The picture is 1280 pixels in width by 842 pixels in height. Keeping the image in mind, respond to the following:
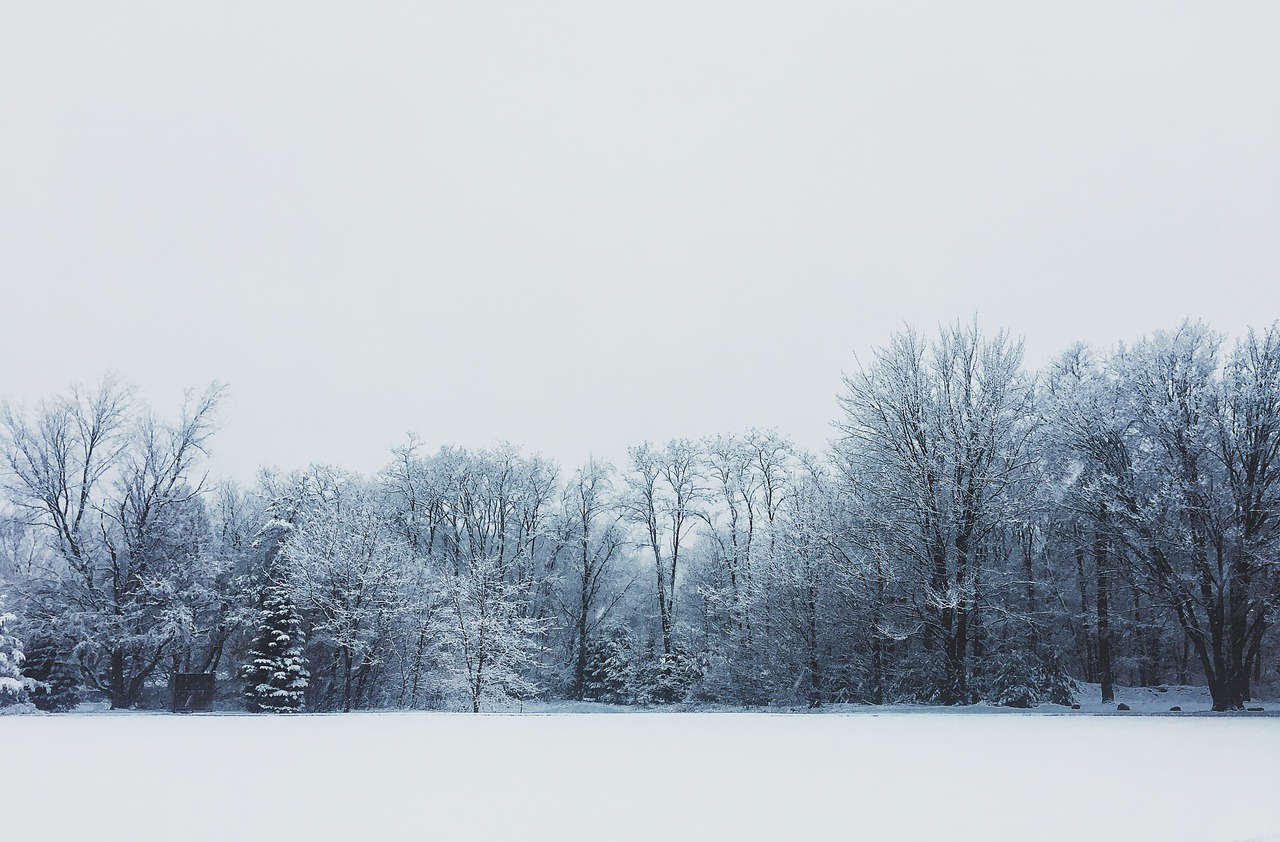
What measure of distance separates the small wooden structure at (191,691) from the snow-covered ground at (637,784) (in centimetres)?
1279

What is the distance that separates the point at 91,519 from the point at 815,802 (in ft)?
102

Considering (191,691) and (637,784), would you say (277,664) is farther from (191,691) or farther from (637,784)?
(637,784)

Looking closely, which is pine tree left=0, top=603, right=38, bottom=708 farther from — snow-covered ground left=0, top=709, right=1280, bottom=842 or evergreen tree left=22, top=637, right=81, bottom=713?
snow-covered ground left=0, top=709, right=1280, bottom=842

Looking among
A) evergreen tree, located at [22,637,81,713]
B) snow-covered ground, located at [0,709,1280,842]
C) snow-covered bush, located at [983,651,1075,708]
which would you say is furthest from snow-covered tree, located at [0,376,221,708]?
snow-covered bush, located at [983,651,1075,708]

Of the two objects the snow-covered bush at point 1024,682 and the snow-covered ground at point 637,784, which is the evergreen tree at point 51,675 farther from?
the snow-covered bush at point 1024,682

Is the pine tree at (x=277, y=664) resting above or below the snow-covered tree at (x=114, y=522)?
below

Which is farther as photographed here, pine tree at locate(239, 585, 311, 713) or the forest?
pine tree at locate(239, 585, 311, 713)

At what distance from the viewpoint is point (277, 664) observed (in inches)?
850

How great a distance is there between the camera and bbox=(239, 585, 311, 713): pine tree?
21.4 metres

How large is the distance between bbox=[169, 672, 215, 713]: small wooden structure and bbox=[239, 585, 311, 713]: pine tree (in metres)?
1.06

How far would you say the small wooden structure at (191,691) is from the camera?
20.8 metres

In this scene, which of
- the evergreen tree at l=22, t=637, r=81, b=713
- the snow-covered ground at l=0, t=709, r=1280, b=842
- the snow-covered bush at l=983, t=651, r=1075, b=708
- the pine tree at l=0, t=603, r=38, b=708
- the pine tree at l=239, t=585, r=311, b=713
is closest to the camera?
the snow-covered ground at l=0, t=709, r=1280, b=842

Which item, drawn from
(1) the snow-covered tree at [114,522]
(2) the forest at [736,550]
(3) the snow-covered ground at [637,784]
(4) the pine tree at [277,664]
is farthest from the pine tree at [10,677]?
(3) the snow-covered ground at [637,784]

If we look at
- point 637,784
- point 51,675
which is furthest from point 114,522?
point 637,784
